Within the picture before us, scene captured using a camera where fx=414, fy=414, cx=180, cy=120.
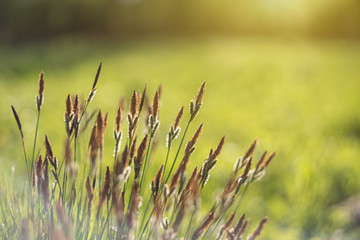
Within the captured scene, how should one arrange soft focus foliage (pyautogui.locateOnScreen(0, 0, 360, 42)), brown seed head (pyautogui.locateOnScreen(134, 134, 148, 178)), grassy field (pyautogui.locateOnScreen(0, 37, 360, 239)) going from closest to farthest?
brown seed head (pyautogui.locateOnScreen(134, 134, 148, 178)) → grassy field (pyautogui.locateOnScreen(0, 37, 360, 239)) → soft focus foliage (pyautogui.locateOnScreen(0, 0, 360, 42))

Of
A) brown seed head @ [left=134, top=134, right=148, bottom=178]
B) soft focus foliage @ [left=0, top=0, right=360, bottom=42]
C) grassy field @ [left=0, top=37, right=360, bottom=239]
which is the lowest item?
brown seed head @ [left=134, top=134, right=148, bottom=178]

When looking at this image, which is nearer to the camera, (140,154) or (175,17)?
(140,154)

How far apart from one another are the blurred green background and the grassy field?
0.05 feet

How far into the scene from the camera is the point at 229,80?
1032 cm

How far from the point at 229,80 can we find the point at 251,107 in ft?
10.4

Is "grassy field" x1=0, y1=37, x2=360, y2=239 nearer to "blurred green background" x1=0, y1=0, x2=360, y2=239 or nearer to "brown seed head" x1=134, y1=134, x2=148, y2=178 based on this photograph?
"blurred green background" x1=0, y1=0, x2=360, y2=239

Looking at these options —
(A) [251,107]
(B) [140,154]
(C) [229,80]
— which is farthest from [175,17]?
(B) [140,154]

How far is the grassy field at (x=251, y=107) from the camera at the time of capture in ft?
10.2

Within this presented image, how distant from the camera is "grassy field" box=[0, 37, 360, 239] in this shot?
312 cm

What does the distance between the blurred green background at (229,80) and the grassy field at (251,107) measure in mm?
17


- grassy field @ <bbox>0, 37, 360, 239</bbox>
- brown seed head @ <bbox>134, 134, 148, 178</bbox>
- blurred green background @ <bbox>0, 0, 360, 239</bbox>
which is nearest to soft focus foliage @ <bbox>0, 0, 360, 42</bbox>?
blurred green background @ <bbox>0, 0, 360, 239</bbox>

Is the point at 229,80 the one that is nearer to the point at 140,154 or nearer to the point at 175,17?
the point at 140,154

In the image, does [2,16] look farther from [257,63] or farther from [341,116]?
[341,116]

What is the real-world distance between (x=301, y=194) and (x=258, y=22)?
2361 centimetres
